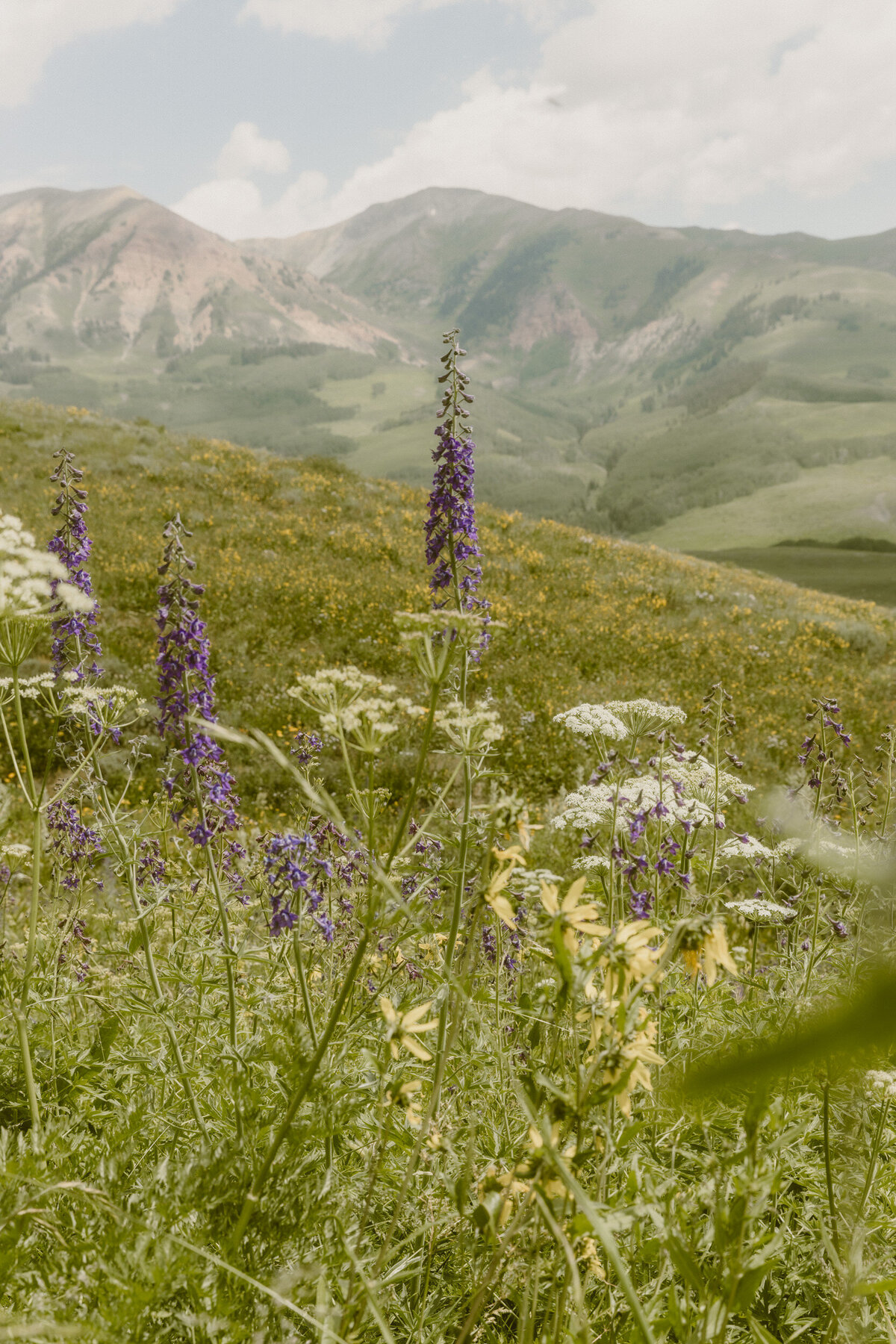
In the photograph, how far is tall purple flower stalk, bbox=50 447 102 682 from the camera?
3.76 metres

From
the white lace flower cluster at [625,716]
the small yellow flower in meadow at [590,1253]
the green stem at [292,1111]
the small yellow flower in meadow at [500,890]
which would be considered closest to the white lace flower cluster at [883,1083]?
the small yellow flower in meadow at [590,1253]

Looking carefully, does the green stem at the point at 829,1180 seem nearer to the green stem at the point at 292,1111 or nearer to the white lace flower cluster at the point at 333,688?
the green stem at the point at 292,1111

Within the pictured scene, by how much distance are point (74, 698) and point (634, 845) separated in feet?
9.88

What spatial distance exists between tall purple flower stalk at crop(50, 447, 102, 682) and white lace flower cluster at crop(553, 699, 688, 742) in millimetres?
2475

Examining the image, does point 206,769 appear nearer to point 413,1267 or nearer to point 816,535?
point 413,1267

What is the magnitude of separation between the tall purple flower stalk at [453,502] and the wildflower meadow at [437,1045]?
23mm

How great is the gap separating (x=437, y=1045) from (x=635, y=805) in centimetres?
153

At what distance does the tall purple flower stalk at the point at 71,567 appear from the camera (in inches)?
148

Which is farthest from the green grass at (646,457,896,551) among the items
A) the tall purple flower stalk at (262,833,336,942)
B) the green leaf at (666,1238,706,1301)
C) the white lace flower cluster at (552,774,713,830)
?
the green leaf at (666,1238,706,1301)

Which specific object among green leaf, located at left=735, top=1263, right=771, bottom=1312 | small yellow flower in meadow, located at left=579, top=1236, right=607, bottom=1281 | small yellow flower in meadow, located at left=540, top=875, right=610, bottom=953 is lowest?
small yellow flower in meadow, located at left=579, top=1236, right=607, bottom=1281

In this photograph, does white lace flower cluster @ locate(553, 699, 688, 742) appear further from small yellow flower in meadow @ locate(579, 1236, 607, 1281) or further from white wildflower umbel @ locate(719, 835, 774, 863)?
small yellow flower in meadow @ locate(579, 1236, 607, 1281)

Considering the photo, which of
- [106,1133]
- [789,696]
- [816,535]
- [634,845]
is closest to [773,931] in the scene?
[634,845]

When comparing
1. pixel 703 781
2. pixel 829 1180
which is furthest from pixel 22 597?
pixel 703 781

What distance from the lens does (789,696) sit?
13.3 m
